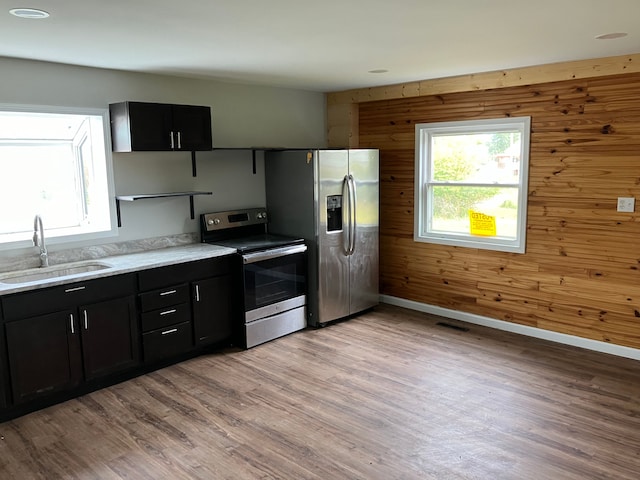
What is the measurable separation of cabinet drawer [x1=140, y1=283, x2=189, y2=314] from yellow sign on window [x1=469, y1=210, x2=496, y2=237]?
2.73m

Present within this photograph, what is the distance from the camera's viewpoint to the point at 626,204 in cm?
392

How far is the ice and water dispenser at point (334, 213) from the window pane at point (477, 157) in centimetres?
105

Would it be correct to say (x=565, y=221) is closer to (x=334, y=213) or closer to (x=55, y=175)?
(x=334, y=213)

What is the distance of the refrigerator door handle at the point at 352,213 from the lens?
4871 millimetres

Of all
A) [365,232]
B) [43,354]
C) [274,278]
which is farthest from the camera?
[365,232]

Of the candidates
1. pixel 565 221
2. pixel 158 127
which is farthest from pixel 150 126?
pixel 565 221

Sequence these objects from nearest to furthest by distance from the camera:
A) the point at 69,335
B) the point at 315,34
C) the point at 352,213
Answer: the point at 315,34, the point at 69,335, the point at 352,213

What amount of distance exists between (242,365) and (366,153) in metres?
2.34

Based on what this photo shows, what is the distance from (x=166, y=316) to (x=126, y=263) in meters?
0.51

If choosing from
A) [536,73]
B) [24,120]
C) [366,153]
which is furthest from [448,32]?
[24,120]

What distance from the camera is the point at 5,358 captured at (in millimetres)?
3121

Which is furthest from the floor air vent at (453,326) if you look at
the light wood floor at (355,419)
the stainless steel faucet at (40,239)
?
the stainless steel faucet at (40,239)

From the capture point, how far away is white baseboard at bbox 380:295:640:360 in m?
4.11

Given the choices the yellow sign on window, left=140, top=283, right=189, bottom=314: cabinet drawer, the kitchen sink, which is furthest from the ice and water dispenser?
the kitchen sink
